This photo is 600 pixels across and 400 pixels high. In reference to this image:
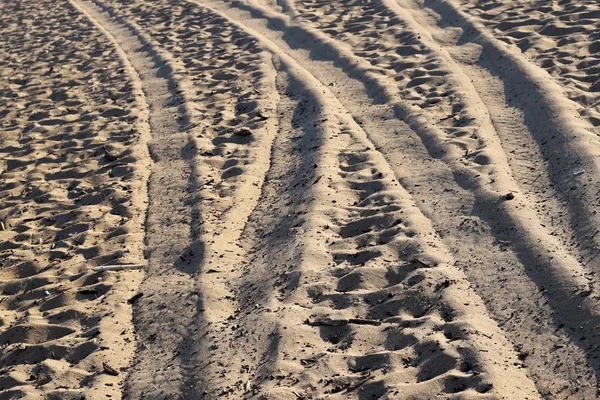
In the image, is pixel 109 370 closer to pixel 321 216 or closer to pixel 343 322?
pixel 343 322

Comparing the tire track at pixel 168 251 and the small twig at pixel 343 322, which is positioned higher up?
the small twig at pixel 343 322

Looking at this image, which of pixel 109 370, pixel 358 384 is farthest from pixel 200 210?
pixel 358 384

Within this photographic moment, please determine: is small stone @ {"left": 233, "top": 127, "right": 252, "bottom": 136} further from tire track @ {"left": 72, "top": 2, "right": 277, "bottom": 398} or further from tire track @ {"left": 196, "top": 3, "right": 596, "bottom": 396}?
tire track @ {"left": 196, "top": 3, "right": 596, "bottom": 396}

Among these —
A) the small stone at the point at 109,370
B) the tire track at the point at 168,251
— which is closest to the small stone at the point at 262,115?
the tire track at the point at 168,251

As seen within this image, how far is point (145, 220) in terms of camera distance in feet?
19.0

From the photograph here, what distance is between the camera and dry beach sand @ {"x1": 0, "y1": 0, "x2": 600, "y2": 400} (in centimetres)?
396

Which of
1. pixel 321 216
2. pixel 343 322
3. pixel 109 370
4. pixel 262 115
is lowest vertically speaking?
pixel 262 115

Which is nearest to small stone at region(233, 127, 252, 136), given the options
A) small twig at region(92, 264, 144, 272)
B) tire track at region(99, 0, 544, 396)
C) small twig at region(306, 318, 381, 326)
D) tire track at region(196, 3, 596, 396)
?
tire track at region(99, 0, 544, 396)

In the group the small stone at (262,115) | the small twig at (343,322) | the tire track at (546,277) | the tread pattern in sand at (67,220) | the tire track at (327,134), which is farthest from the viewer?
the small stone at (262,115)

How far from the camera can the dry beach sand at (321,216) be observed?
396 centimetres

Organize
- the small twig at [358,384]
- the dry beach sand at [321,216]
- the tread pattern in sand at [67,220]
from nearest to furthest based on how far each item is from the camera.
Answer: the small twig at [358,384], the dry beach sand at [321,216], the tread pattern in sand at [67,220]

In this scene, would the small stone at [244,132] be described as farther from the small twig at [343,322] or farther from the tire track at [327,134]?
the small twig at [343,322]

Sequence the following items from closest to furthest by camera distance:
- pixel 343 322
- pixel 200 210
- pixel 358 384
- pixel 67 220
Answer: pixel 358 384, pixel 343 322, pixel 200 210, pixel 67 220

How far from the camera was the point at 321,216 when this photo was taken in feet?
17.2
